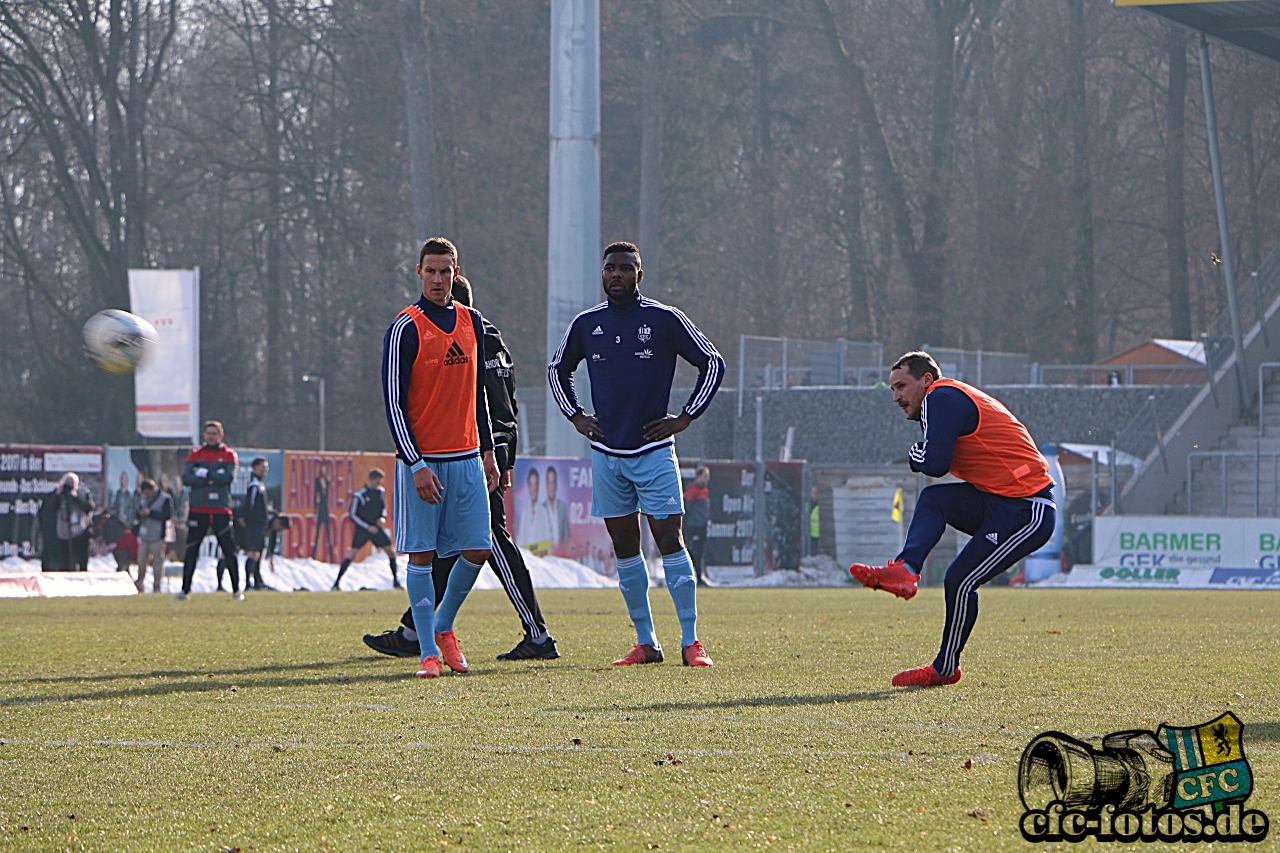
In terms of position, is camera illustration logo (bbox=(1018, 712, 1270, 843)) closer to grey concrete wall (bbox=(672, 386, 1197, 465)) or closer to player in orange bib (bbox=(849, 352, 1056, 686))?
player in orange bib (bbox=(849, 352, 1056, 686))

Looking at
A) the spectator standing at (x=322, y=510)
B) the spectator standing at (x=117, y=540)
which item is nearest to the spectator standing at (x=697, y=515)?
the spectator standing at (x=322, y=510)

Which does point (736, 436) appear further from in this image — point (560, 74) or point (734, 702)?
point (734, 702)

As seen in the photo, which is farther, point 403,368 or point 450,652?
point 450,652

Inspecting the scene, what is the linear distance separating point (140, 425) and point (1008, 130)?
30252mm

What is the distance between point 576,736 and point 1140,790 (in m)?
2.26

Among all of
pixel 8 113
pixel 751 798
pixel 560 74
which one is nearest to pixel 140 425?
pixel 560 74

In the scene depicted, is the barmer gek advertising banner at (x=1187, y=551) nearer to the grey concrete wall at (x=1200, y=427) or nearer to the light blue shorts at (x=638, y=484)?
the grey concrete wall at (x=1200, y=427)

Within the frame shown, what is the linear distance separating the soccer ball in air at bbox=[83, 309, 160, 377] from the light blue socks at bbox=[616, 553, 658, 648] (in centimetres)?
969

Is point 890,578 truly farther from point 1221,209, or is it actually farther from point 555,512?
point 1221,209

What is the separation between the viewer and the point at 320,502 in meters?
27.4

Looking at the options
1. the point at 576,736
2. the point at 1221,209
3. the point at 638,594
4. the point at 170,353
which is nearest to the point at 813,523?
the point at 1221,209

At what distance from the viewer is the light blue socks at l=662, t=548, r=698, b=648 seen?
977cm

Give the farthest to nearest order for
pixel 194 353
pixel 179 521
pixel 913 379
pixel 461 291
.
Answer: pixel 194 353 → pixel 179 521 → pixel 461 291 → pixel 913 379

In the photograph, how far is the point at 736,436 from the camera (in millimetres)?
40406
